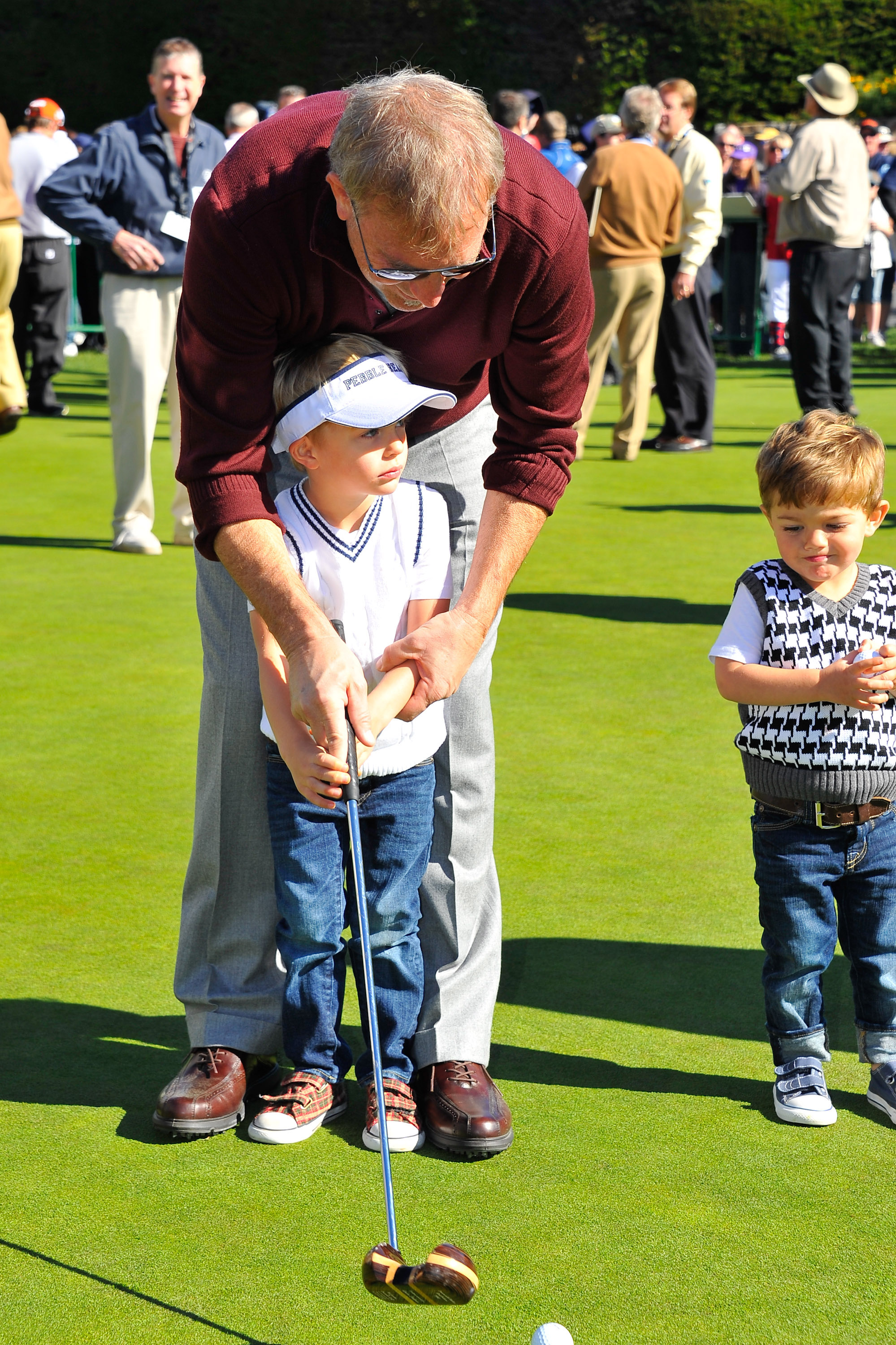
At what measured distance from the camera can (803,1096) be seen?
2994mm

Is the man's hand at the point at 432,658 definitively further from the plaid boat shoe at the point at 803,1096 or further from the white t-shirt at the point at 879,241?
the white t-shirt at the point at 879,241

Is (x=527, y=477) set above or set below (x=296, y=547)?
above

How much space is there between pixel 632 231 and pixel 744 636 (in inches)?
301

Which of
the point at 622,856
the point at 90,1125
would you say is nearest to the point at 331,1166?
the point at 90,1125

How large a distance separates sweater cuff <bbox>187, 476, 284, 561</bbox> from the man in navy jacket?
4.96 meters

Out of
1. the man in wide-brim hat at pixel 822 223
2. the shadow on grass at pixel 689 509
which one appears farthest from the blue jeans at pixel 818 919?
the man in wide-brim hat at pixel 822 223

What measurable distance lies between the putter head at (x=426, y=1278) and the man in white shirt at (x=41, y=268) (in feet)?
35.2

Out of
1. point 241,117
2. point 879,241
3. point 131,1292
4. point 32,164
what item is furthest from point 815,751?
point 879,241

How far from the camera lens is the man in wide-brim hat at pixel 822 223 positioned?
998 centimetres

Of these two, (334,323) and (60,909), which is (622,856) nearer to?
(60,909)

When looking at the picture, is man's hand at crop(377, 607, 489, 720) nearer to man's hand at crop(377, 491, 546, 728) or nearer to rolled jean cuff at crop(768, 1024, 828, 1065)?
man's hand at crop(377, 491, 546, 728)

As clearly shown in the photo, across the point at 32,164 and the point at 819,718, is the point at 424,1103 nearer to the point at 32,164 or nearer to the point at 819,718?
the point at 819,718

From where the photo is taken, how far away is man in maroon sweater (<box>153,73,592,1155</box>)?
7.70 ft

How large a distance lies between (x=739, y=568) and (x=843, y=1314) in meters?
5.42
